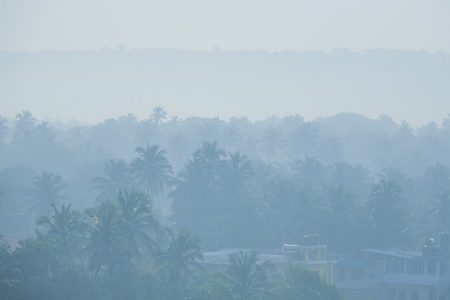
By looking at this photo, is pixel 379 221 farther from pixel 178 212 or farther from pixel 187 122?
pixel 187 122

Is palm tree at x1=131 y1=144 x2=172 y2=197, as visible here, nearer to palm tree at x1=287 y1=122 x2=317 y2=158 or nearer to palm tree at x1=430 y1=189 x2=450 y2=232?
palm tree at x1=430 y1=189 x2=450 y2=232

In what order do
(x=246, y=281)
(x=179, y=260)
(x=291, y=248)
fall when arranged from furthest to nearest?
1. (x=291, y=248)
2. (x=179, y=260)
3. (x=246, y=281)

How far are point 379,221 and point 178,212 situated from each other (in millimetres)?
22987

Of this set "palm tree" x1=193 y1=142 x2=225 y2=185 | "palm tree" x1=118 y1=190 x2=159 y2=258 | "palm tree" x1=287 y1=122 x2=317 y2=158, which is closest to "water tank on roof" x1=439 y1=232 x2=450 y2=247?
"palm tree" x1=193 y1=142 x2=225 y2=185

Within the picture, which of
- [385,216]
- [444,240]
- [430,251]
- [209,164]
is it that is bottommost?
[430,251]

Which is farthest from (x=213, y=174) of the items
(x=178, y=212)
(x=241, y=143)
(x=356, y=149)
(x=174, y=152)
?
(x=356, y=149)

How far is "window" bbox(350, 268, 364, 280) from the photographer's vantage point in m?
82.4

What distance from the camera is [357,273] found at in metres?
82.8

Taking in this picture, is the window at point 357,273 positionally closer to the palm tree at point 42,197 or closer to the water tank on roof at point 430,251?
the water tank on roof at point 430,251

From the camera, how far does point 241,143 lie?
163500 mm

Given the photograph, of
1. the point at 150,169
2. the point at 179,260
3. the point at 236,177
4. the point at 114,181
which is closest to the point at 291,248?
the point at 179,260

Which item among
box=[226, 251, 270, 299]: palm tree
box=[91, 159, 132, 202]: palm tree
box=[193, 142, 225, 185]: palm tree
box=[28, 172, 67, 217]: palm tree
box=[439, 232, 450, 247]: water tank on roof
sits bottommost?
box=[226, 251, 270, 299]: palm tree

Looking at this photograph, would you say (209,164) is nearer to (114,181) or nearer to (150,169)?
(150,169)

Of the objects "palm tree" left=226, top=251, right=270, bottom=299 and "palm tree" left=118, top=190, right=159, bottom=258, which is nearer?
"palm tree" left=226, top=251, right=270, bottom=299
